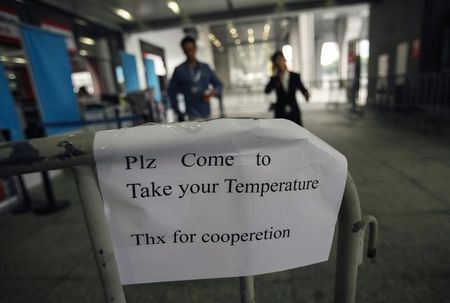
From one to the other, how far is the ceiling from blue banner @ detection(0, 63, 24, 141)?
17.0 ft

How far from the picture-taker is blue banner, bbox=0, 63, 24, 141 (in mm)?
4328

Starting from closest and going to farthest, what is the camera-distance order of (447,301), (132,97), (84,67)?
1. (447,301)
2. (132,97)
3. (84,67)

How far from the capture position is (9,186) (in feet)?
13.4

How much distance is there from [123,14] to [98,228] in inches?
444

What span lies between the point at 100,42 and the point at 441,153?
36.3 ft

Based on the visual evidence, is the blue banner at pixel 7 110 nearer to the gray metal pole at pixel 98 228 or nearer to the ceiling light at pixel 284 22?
the gray metal pole at pixel 98 228

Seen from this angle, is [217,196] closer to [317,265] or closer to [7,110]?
[317,265]

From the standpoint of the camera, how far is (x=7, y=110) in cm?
441

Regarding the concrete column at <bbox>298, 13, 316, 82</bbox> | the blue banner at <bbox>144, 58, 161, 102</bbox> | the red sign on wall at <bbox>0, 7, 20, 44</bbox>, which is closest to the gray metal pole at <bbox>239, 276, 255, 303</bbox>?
the red sign on wall at <bbox>0, 7, 20, 44</bbox>

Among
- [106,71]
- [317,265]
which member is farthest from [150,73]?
[317,265]

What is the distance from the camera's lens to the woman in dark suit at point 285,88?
413 centimetres

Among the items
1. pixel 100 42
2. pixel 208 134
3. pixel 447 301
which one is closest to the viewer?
pixel 208 134

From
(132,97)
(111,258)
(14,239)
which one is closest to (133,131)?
(111,258)

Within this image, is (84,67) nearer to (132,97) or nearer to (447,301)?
(132,97)
